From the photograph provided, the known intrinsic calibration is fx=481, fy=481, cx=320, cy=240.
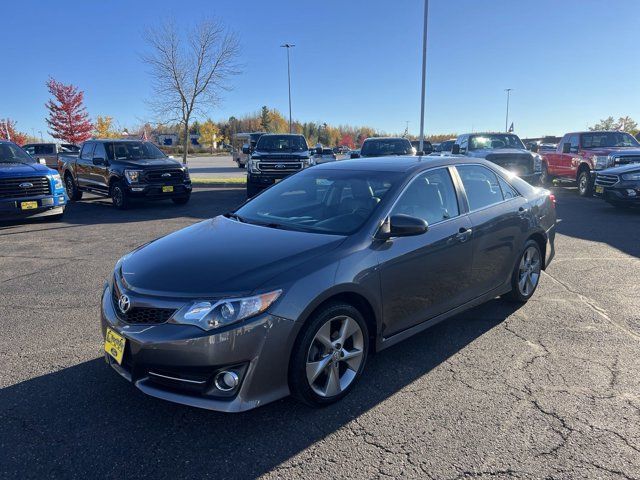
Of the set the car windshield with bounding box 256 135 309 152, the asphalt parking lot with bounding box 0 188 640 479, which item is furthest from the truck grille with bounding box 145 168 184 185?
the asphalt parking lot with bounding box 0 188 640 479

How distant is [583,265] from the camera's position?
6730mm

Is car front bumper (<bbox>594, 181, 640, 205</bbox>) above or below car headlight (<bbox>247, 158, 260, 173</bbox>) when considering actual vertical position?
below

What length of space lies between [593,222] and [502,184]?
265 inches

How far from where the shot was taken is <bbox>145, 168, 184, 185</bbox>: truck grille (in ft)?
41.9

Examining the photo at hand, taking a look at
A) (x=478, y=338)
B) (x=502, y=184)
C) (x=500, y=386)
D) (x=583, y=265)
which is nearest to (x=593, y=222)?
(x=583, y=265)

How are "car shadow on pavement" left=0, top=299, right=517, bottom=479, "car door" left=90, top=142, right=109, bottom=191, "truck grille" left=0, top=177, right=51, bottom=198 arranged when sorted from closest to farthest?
"car shadow on pavement" left=0, top=299, right=517, bottom=479
"truck grille" left=0, top=177, right=51, bottom=198
"car door" left=90, top=142, right=109, bottom=191

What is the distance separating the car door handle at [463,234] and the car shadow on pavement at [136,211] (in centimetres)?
833

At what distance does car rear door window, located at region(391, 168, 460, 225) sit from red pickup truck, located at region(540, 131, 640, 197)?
39.1 ft

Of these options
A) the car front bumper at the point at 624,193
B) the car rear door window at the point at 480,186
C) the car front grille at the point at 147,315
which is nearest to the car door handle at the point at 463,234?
the car rear door window at the point at 480,186

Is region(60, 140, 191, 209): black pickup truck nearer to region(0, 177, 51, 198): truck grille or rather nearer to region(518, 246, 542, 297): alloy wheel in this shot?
region(0, 177, 51, 198): truck grille

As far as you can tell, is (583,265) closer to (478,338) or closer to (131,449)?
(478,338)

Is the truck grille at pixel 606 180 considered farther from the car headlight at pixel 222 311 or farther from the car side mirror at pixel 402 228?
the car headlight at pixel 222 311

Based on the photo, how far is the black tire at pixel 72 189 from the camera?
15289mm

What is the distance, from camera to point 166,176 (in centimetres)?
1307
